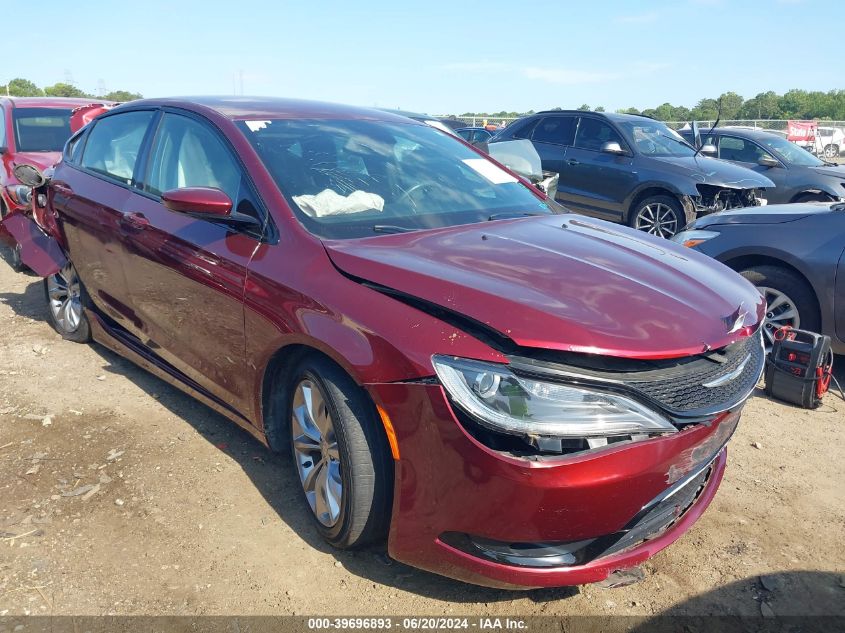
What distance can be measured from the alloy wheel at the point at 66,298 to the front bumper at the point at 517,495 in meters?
3.32

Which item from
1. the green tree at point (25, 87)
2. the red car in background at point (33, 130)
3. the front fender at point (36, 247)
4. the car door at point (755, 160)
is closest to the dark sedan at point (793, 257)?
the front fender at point (36, 247)

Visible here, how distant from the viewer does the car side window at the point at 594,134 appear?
9.23 metres

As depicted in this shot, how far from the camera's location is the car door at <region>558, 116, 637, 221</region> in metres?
8.81

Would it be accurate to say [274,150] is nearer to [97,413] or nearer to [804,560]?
[97,413]

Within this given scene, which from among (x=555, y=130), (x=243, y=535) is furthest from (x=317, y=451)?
(x=555, y=130)

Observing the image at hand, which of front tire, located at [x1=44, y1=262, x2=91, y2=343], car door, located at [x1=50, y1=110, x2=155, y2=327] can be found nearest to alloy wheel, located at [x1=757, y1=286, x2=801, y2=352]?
car door, located at [x1=50, y1=110, x2=155, y2=327]

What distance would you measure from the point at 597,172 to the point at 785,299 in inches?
188

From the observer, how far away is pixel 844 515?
10.1 feet

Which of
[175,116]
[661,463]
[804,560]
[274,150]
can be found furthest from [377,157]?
[804,560]

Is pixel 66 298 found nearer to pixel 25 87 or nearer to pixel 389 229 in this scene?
pixel 389 229

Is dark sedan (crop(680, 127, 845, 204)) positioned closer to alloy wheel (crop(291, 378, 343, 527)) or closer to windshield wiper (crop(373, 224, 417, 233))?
windshield wiper (crop(373, 224, 417, 233))

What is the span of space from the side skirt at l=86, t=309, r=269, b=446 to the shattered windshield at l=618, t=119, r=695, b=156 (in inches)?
275

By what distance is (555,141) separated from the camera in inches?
384

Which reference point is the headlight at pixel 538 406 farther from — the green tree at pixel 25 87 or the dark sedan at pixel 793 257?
the green tree at pixel 25 87
